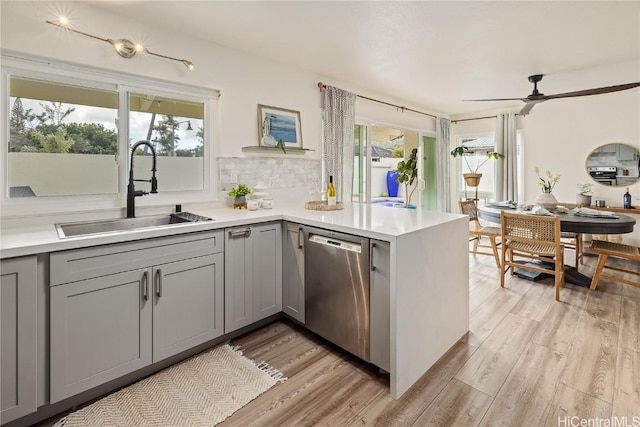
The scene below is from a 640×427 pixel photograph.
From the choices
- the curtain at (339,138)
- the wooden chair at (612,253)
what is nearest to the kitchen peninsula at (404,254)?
the curtain at (339,138)

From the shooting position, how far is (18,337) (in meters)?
1.40

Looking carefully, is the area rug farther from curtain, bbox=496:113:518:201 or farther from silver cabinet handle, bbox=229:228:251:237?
curtain, bbox=496:113:518:201

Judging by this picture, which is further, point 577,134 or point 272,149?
point 577,134

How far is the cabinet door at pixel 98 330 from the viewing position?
5.00 ft

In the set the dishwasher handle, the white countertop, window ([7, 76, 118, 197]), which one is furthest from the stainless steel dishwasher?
window ([7, 76, 118, 197])

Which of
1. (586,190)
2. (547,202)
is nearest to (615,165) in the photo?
(586,190)

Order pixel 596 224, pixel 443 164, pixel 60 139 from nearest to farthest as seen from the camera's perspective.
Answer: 1. pixel 60 139
2. pixel 596 224
3. pixel 443 164

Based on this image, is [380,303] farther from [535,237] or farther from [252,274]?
[535,237]

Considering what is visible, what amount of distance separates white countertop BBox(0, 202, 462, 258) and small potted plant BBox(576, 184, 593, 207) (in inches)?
145

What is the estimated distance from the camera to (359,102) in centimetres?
420

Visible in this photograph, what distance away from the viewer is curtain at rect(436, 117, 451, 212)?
18.7ft

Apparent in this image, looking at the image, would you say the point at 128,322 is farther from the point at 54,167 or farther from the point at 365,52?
the point at 365,52

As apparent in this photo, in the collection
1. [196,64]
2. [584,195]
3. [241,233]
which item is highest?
[196,64]

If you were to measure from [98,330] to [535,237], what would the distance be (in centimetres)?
367
